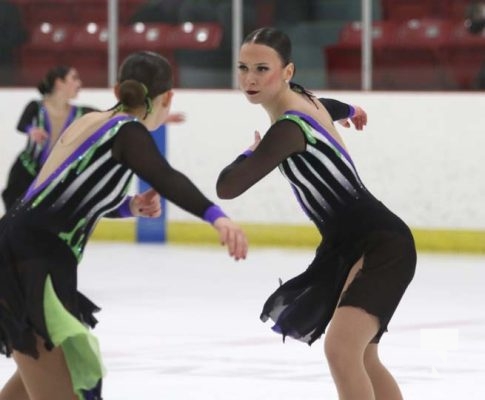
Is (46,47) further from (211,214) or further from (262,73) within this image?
(211,214)

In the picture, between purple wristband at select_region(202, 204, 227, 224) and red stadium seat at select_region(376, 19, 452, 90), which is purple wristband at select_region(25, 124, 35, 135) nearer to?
red stadium seat at select_region(376, 19, 452, 90)

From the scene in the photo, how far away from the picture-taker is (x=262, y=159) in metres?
4.42

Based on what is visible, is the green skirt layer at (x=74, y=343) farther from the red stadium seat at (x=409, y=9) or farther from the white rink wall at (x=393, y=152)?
the red stadium seat at (x=409, y=9)

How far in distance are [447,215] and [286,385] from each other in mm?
5841

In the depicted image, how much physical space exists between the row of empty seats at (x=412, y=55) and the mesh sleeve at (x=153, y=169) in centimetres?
860

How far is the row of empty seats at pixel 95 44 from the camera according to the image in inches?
529

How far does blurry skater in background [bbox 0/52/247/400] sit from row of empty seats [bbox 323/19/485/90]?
8.45 m

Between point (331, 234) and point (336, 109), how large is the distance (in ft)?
1.75

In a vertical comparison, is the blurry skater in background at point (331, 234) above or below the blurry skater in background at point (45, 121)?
above

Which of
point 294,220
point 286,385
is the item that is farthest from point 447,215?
point 286,385

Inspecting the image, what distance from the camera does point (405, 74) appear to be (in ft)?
41.4

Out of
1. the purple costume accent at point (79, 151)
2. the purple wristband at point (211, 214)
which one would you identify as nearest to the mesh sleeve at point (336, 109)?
the purple costume accent at point (79, 151)

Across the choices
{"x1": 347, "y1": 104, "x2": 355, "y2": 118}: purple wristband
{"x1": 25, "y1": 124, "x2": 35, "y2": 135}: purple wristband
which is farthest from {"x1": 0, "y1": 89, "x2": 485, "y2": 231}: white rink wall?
{"x1": 347, "y1": 104, "x2": 355, "y2": 118}: purple wristband

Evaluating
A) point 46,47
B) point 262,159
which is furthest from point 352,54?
point 262,159
